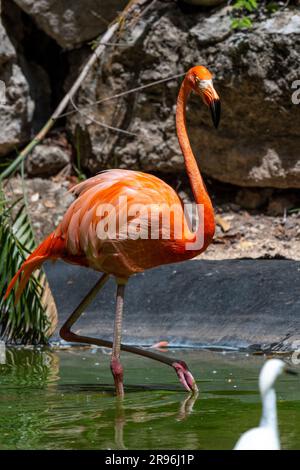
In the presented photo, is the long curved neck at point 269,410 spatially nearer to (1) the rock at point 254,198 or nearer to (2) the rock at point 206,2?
(1) the rock at point 254,198

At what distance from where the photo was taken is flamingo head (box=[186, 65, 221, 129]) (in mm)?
4621

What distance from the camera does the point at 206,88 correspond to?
15.4 feet

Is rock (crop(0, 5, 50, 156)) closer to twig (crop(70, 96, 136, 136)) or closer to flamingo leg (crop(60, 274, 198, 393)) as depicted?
twig (crop(70, 96, 136, 136))

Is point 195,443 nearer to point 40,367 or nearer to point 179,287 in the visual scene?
point 40,367

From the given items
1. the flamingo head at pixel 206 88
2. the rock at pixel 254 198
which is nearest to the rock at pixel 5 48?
the rock at pixel 254 198

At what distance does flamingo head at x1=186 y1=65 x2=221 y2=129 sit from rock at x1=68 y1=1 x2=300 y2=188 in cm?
289

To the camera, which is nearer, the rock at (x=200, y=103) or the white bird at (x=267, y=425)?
the white bird at (x=267, y=425)

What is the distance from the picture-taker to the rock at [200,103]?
300 inches

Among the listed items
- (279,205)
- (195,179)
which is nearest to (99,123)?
(279,205)

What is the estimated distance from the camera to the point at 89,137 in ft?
27.7

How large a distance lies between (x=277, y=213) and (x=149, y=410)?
409 cm

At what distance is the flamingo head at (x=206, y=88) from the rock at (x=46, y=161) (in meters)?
3.86
